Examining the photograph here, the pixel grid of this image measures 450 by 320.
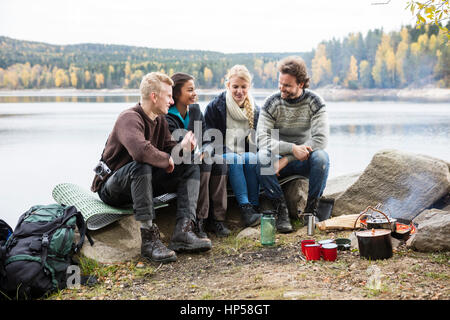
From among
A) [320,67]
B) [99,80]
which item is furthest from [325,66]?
[99,80]

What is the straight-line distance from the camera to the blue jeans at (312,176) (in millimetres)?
4188

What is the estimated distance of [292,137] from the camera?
4.49 m

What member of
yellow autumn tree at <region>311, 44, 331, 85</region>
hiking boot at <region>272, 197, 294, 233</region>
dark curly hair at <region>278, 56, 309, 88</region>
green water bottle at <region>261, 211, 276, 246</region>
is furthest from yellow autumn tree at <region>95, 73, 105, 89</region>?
green water bottle at <region>261, 211, 276, 246</region>

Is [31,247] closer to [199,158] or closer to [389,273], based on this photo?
[199,158]

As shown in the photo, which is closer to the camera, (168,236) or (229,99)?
(168,236)

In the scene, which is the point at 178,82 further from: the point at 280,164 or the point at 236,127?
the point at 280,164

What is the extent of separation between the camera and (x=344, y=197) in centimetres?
455

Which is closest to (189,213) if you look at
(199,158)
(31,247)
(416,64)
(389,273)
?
(199,158)

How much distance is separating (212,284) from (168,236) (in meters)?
1.14

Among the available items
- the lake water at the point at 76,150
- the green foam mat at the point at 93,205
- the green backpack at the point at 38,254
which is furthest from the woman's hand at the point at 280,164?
the lake water at the point at 76,150

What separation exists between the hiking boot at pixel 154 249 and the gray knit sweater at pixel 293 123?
1.39 meters

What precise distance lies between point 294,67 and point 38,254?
2600 millimetres

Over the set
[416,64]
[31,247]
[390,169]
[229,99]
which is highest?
[416,64]

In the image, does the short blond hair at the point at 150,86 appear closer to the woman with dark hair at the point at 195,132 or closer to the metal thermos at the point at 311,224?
the woman with dark hair at the point at 195,132
